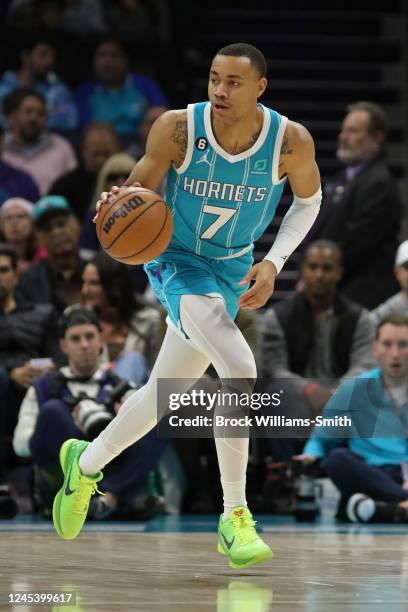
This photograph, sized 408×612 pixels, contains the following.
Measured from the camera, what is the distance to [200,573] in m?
4.93

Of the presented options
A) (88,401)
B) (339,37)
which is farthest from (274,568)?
(339,37)

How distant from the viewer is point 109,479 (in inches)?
296

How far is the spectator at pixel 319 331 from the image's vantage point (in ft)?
27.0

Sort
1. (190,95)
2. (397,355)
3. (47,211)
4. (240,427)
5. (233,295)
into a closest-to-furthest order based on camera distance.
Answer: (240,427), (233,295), (397,355), (47,211), (190,95)

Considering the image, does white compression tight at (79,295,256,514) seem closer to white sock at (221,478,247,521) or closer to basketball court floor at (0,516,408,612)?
white sock at (221,478,247,521)

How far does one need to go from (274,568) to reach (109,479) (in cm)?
251

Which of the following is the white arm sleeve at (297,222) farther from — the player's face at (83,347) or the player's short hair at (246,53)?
the player's face at (83,347)

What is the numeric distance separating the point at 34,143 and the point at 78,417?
12.4ft

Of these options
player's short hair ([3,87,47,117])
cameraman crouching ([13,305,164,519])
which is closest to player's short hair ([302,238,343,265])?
cameraman crouching ([13,305,164,519])

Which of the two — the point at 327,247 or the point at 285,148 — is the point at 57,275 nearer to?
the point at 327,247

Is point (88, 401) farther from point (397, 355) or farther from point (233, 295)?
point (233, 295)

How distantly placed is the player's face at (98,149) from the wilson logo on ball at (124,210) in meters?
5.21

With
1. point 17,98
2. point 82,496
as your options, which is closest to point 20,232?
point 17,98

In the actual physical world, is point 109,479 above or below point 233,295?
below
